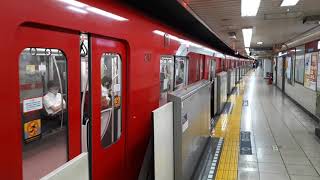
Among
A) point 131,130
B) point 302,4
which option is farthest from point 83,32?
point 302,4

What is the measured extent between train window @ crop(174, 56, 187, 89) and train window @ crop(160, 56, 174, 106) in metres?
0.28

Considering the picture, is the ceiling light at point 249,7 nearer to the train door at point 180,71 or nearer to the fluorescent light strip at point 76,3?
the train door at point 180,71

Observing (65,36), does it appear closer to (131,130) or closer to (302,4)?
(131,130)

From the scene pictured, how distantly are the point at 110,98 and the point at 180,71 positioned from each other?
10.3ft

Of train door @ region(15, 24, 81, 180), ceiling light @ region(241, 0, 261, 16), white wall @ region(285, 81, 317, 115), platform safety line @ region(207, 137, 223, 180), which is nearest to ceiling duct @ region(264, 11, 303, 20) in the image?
ceiling light @ region(241, 0, 261, 16)

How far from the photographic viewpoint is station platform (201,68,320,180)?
184 inches

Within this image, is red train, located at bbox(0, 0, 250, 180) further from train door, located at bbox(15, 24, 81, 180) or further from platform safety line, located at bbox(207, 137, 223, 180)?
platform safety line, located at bbox(207, 137, 223, 180)

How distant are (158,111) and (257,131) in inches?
206

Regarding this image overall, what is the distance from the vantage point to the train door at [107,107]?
7.86ft

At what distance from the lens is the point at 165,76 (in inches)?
182

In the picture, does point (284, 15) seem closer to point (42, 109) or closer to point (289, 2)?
point (289, 2)

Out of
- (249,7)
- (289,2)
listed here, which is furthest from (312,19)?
(249,7)

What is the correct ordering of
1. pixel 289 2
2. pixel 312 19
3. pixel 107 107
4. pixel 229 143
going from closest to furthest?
pixel 107 107
pixel 289 2
pixel 229 143
pixel 312 19

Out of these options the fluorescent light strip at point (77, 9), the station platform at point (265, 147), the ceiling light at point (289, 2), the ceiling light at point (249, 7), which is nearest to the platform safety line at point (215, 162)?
the station platform at point (265, 147)
